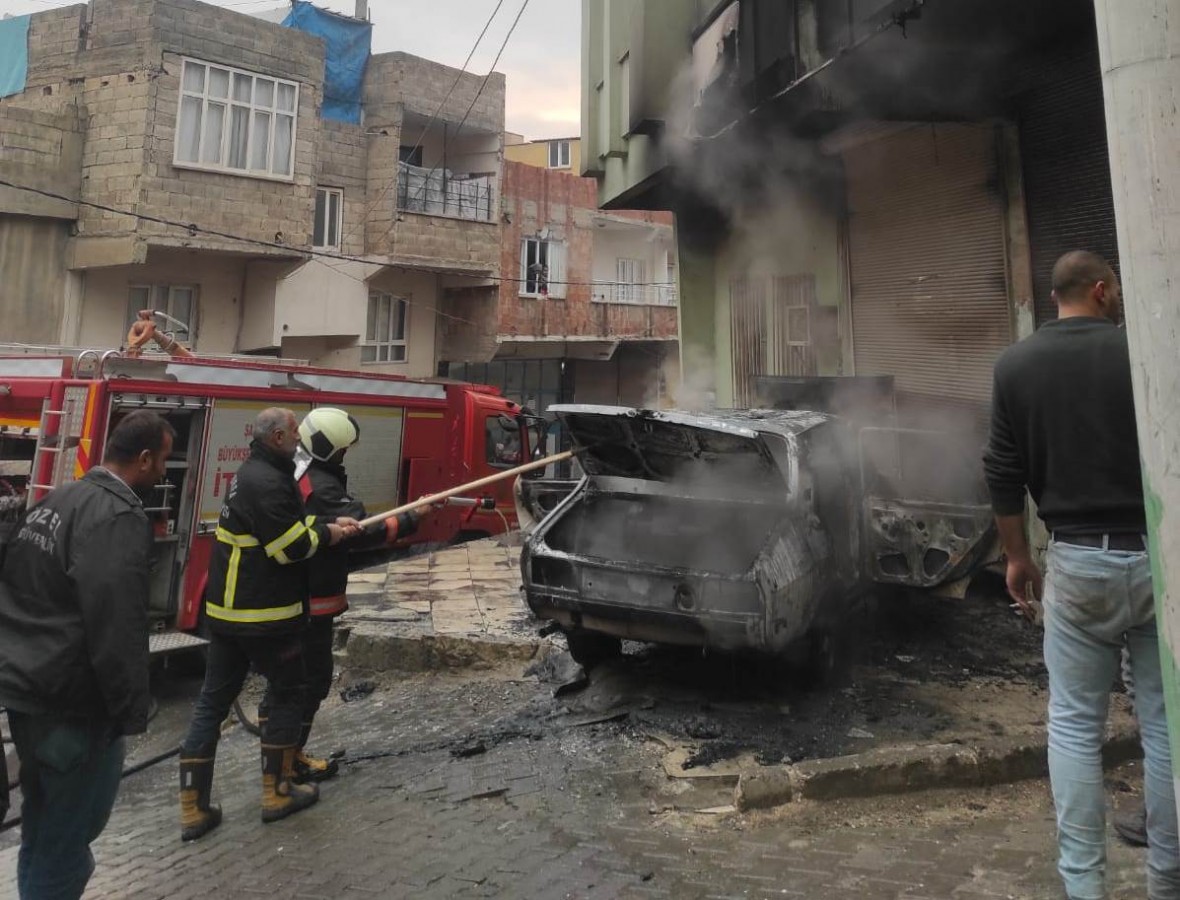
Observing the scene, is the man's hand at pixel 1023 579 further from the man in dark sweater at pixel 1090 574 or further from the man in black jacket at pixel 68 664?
the man in black jacket at pixel 68 664

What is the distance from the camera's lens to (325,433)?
14.0ft

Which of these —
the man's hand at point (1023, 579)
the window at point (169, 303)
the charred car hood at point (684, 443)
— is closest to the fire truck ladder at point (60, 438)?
the charred car hood at point (684, 443)

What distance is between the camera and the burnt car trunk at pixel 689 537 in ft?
14.7

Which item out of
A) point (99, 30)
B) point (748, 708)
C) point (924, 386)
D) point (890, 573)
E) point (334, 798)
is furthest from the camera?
point (99, 30)

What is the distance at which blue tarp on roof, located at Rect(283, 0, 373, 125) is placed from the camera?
18.2 m

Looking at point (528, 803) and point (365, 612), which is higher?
point (365, 612)

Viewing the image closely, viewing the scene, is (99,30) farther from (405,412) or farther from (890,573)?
(890,573)

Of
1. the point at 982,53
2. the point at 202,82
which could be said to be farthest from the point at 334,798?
the point at 202,82

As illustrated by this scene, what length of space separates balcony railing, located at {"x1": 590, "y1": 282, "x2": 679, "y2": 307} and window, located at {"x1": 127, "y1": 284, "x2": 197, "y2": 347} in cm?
1181

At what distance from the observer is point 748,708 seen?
483 cm

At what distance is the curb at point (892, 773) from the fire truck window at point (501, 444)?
25.7 ft

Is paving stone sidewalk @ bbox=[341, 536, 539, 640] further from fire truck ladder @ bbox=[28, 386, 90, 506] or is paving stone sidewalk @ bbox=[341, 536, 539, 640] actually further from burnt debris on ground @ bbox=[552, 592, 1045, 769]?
fire truck ladder @ bbox=[28, 386, 90, 506]

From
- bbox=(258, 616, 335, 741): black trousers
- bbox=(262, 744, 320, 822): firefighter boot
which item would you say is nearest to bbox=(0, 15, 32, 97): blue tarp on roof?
bbox=(258, 616, 335, 741): black trousers

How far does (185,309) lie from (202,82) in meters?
4.37
